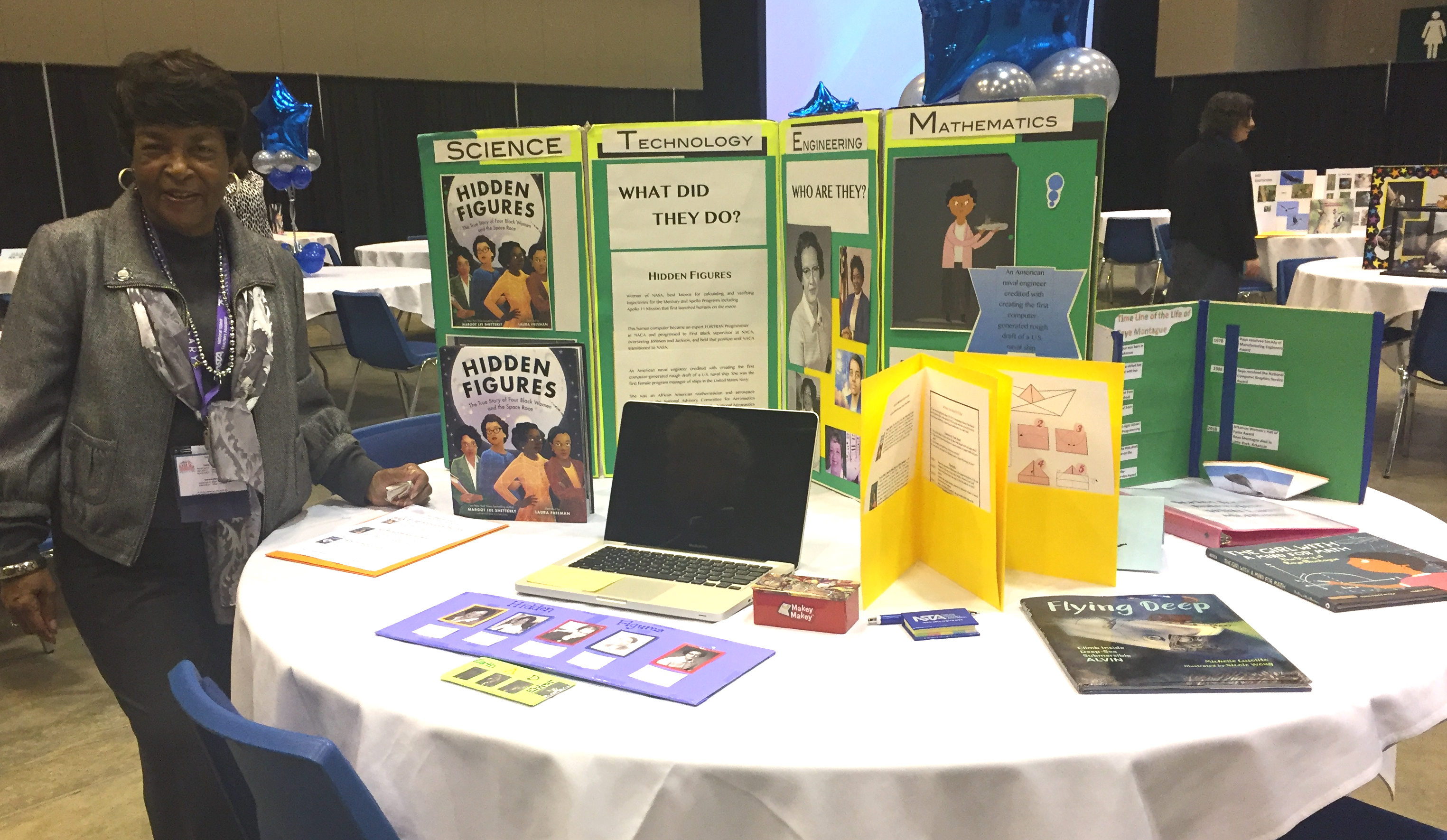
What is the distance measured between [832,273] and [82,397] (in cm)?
119

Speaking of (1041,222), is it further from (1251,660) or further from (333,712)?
(333,712)

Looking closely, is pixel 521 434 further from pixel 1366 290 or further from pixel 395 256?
pixel 395 256

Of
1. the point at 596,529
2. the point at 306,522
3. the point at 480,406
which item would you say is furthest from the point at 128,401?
the point at 596,529

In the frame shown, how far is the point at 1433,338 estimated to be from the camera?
4211 mm

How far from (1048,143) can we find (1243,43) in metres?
11.9

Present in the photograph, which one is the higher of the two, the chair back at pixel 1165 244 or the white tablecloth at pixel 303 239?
the white tablecloth at pixel 303 239

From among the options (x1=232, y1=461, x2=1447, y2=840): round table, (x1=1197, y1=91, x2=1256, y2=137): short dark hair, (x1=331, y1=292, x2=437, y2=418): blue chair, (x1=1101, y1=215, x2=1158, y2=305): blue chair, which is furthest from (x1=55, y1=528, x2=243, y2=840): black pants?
(x1=1101, y1=215, x2=1158, y2=305): blue chair

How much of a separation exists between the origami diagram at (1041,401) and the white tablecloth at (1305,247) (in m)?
6.12

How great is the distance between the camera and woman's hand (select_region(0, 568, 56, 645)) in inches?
Result: 66.3

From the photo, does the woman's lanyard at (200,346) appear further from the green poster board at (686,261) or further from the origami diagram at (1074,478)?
the origami diagram at (1074,478)

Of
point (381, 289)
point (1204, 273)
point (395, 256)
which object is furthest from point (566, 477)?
point (395, 256)

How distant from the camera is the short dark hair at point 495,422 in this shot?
1.69 metres

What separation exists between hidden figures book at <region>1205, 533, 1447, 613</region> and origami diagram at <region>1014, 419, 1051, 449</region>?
297 mm

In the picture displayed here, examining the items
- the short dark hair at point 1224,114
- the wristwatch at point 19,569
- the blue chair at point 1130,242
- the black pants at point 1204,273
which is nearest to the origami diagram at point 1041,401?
the wristwatch at point 19,569
